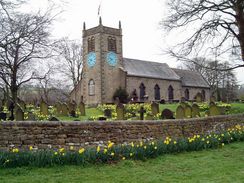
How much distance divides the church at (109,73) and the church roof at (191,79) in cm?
574

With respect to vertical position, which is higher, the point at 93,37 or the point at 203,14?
the point at 93,37

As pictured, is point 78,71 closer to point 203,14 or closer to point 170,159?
point 203,14

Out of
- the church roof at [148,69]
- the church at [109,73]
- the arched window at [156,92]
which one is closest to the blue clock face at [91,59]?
the church at [109,73]

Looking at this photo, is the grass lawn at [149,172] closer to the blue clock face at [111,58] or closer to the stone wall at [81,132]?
the stone wall at [81,132]

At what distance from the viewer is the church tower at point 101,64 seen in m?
38.4

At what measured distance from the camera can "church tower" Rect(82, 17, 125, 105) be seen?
1512 inches

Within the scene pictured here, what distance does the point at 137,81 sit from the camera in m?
40.1

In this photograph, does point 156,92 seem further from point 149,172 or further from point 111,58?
point 149,172

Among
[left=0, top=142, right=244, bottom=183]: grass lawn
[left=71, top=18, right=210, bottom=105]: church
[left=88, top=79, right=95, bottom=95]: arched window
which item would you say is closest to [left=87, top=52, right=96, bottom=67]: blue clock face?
[left=71, top=18, right=210, bottom=105]: church

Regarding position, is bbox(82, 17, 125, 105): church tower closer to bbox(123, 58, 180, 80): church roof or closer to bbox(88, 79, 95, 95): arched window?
bbox(88, 79, 95, 95): arched window

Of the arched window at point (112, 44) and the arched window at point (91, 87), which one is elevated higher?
the arched window at point (112, 44)

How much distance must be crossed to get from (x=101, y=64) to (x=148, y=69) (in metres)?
8.17

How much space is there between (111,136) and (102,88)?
28229 millimetres

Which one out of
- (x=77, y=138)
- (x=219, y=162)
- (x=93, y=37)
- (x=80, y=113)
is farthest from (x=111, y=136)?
(x=93, y=37)
